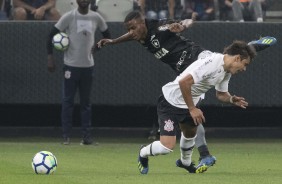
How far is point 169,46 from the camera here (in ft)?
43.4

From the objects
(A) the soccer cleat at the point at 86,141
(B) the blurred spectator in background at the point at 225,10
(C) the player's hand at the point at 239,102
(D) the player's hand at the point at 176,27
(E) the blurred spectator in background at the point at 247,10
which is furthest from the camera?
(B) the blurred spectator in background at the point at 225,10

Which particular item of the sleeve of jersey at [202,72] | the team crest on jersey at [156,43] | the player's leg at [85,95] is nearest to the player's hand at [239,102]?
the sleeve of jersey at [202,72]

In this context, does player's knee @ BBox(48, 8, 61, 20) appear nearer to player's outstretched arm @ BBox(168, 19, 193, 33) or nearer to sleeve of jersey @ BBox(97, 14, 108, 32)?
sleeve of jersey @ BBox(97, 14, 108, 32)

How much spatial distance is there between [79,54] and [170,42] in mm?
4264

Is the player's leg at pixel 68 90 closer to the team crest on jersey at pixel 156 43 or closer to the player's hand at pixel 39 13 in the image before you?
the player's hand at pixel 39 13

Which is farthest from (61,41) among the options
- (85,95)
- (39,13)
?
(39,13)

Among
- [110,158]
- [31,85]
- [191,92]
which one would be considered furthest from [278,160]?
[31,85]

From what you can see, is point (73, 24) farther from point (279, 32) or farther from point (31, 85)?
point (279, 32)

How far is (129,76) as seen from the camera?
18.9m

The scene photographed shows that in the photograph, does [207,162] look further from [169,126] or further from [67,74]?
[67,74]

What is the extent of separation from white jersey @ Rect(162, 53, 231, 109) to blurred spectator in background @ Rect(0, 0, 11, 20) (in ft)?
23.9

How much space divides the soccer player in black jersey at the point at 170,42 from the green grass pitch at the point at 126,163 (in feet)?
1.61

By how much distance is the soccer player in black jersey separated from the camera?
1288cm

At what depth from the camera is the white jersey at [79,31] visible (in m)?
17.2
